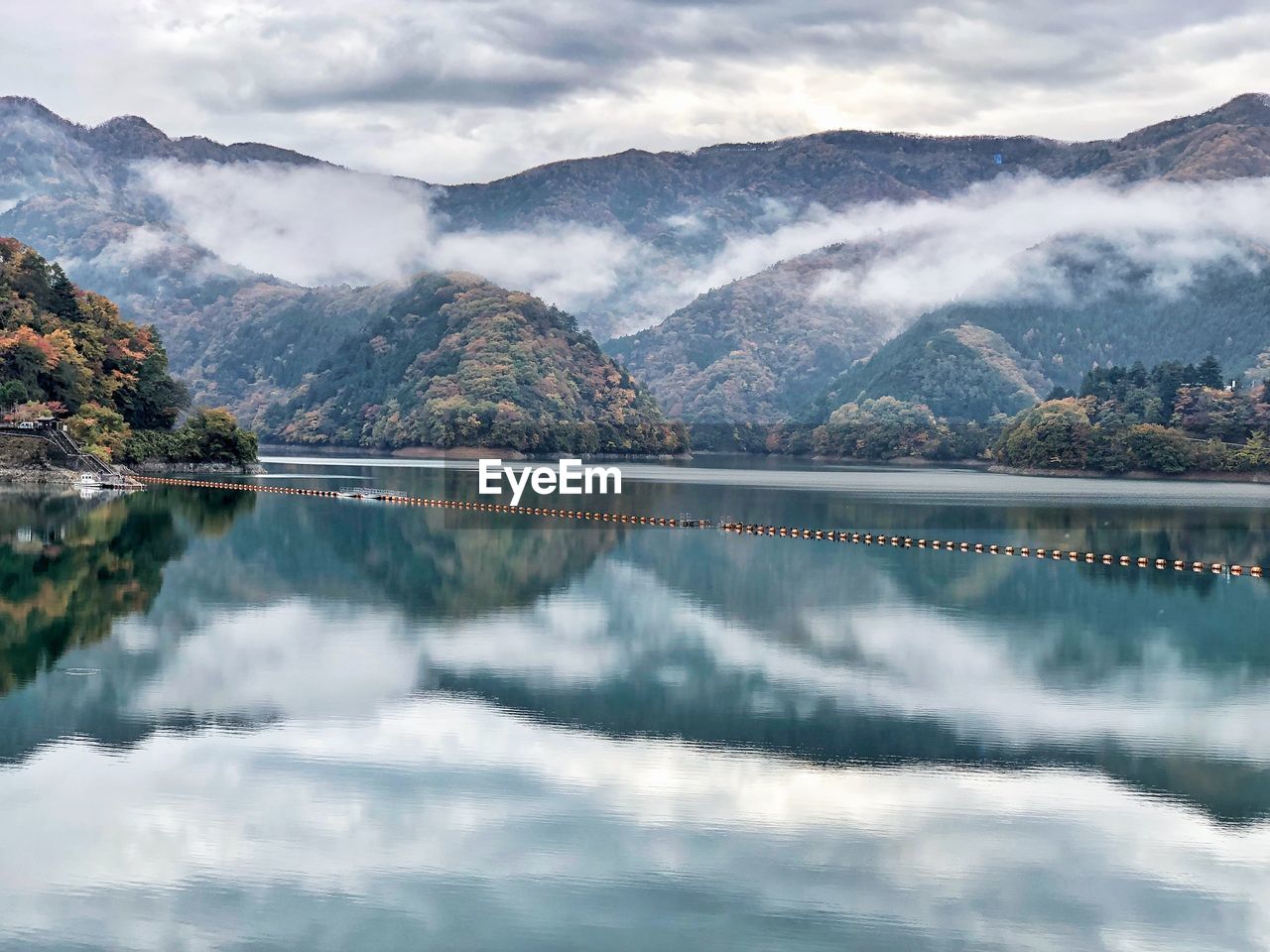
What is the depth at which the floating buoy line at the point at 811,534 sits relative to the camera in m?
57.3

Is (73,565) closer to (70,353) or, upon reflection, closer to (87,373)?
(70,353)

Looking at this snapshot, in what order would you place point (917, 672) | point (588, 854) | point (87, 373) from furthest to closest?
point (87, 373)
point (917, 672)
point (588, 854)

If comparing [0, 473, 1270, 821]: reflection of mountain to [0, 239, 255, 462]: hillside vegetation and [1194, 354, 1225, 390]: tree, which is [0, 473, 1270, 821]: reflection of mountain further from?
[1194, 354, 1225, 390]: tree

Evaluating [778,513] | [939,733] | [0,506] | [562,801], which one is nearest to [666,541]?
[778,513]

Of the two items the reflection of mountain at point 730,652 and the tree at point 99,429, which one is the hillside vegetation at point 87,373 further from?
the reflection of mountain at point 730,652

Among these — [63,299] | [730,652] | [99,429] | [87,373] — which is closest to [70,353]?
[87,373]

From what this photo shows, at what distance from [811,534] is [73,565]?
33.1 m

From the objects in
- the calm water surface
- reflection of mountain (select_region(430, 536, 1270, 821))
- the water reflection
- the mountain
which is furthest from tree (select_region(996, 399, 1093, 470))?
the water reflection

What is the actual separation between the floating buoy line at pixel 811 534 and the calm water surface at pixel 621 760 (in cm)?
696

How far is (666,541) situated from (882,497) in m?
43.6

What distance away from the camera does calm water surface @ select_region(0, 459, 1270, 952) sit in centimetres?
1722

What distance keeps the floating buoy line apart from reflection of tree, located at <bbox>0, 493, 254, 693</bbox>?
14370mm

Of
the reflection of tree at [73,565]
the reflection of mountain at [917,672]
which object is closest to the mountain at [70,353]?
the reflection of tree at [73,565]

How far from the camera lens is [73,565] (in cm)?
4731
